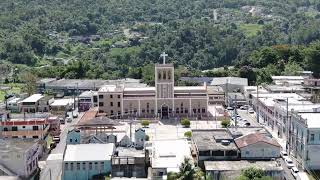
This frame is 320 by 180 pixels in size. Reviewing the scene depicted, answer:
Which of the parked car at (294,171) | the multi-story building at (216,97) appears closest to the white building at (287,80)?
the multi-story building at (216,97)

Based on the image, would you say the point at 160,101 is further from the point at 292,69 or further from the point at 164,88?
the point at 292,69

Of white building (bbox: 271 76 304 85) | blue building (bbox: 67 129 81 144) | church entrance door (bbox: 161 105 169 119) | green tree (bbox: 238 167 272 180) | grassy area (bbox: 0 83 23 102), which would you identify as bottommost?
green tree (bbox: 238 167 272 180)

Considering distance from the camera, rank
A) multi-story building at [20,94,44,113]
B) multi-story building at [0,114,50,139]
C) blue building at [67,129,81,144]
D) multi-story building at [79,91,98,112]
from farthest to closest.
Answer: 1. multi-story building at [79,91,98,112]
2. multi-story building at [20,94,44,113]
3. multi-story building at [0,114,50,139]
4. blue building at [67,129,81,144]

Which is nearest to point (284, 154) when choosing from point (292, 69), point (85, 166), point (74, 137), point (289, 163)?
point (289, 163)

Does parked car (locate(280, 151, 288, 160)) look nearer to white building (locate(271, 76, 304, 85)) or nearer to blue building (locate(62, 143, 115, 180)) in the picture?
blue building (locate(62, 143, 115, 180))

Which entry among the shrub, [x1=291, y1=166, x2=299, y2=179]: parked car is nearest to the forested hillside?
the shrub

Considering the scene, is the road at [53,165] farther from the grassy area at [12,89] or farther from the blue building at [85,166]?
the grassy area at [12,89]

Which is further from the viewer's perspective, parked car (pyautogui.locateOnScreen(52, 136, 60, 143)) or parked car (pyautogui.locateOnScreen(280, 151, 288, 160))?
parked car (pyautogui.locateOnScreen(52, 136, 60, 143))
